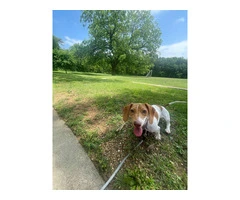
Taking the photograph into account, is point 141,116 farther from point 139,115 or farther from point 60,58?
point 60,58

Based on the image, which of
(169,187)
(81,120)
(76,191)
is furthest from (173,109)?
(76,191)

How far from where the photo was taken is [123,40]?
7.30 ft

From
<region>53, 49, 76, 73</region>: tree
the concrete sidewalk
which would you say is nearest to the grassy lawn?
the concrete sidewalk

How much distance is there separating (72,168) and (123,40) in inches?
80.2

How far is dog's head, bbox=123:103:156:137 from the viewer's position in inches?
38.0

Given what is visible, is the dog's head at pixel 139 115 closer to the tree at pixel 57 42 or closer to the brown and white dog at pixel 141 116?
the brown and white dog at pixel 141 116

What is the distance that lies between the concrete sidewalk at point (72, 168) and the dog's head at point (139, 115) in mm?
474

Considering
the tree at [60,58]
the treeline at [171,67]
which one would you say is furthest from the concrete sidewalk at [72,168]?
the treeline at [171,67]

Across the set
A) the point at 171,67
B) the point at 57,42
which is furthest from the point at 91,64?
the point at 171,67

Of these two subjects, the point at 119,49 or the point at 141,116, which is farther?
the point at 119,49
